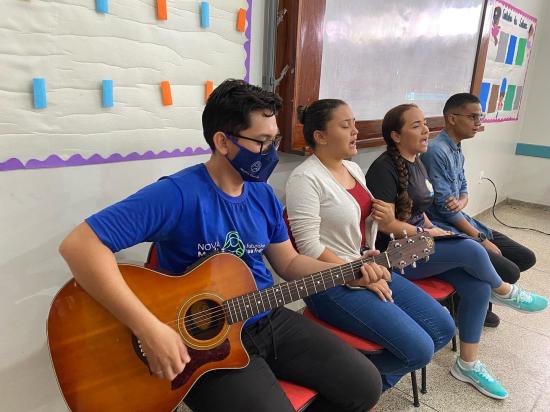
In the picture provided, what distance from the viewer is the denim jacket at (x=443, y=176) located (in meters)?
2.33

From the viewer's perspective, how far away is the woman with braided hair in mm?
1896

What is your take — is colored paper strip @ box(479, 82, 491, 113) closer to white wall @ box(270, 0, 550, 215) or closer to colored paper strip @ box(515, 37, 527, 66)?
white wall @ box(270, 0, 550, 215)

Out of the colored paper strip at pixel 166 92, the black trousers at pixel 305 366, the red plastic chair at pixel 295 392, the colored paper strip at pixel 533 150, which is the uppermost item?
the colored paper strip at pixel 166 92

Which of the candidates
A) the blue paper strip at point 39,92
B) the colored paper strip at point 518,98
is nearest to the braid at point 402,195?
the blue paper strip at point 39,92

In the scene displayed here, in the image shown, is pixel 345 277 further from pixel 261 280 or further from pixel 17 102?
pixel 17 102

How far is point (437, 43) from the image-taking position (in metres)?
2.82

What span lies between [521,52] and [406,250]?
4.00 meters

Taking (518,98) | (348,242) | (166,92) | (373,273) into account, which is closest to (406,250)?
→ (373,273)

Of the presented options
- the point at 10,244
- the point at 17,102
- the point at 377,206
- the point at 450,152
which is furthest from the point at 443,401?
the point at 17,102

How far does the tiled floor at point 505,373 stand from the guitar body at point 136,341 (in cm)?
109

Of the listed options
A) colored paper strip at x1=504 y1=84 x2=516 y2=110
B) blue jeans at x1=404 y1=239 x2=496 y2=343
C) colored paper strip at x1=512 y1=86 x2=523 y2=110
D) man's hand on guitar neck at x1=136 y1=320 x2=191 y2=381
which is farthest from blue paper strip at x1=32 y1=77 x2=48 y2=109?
colored paper strip at x1=512 y1=86 x2=523 y2=110

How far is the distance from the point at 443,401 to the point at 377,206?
983mm

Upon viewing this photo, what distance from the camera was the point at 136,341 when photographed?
1036 mm

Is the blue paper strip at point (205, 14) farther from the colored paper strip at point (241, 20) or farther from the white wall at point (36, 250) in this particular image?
the white wall at point (36, 250)
